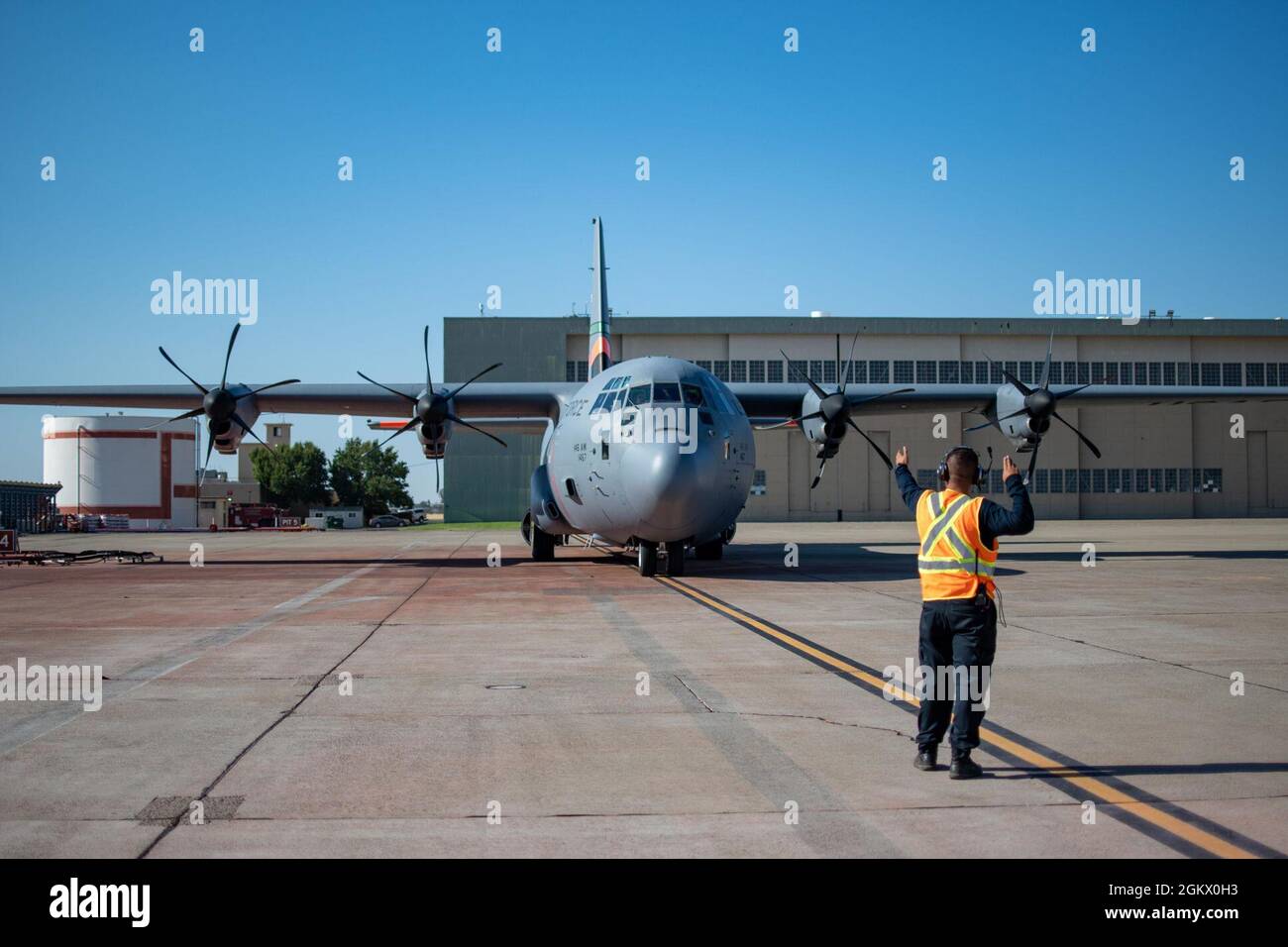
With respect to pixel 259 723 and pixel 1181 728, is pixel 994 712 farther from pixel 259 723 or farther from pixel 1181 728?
pixel 259 723

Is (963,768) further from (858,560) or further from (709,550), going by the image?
(858,560)

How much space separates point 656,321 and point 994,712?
55.3 metres

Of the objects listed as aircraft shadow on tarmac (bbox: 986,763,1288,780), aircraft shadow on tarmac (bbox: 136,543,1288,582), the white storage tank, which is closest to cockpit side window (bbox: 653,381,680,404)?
aircraft shadow on tarmac (bbox: 136,543,1288,582)

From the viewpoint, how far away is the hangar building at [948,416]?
203 feet

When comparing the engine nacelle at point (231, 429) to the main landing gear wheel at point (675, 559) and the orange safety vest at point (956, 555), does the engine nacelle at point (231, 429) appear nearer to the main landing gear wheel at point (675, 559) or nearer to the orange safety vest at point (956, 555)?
the main landing gear wheel at point (675, 559)

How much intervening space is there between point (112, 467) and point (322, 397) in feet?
212

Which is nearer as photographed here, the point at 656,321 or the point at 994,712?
the point at 994,712

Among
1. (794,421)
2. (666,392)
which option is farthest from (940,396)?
(666,392)

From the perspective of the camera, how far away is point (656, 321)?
204ft

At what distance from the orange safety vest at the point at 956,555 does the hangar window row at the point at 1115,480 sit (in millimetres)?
56985

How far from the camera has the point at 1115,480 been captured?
62.4m

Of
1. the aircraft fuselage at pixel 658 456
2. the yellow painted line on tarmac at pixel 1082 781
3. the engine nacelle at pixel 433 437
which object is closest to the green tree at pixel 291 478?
the engine nacelle at pixel 433 437

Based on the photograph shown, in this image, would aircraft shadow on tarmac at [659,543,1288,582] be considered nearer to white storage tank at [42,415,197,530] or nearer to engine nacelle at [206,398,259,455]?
engine nacelle at [206,398,259,455]
